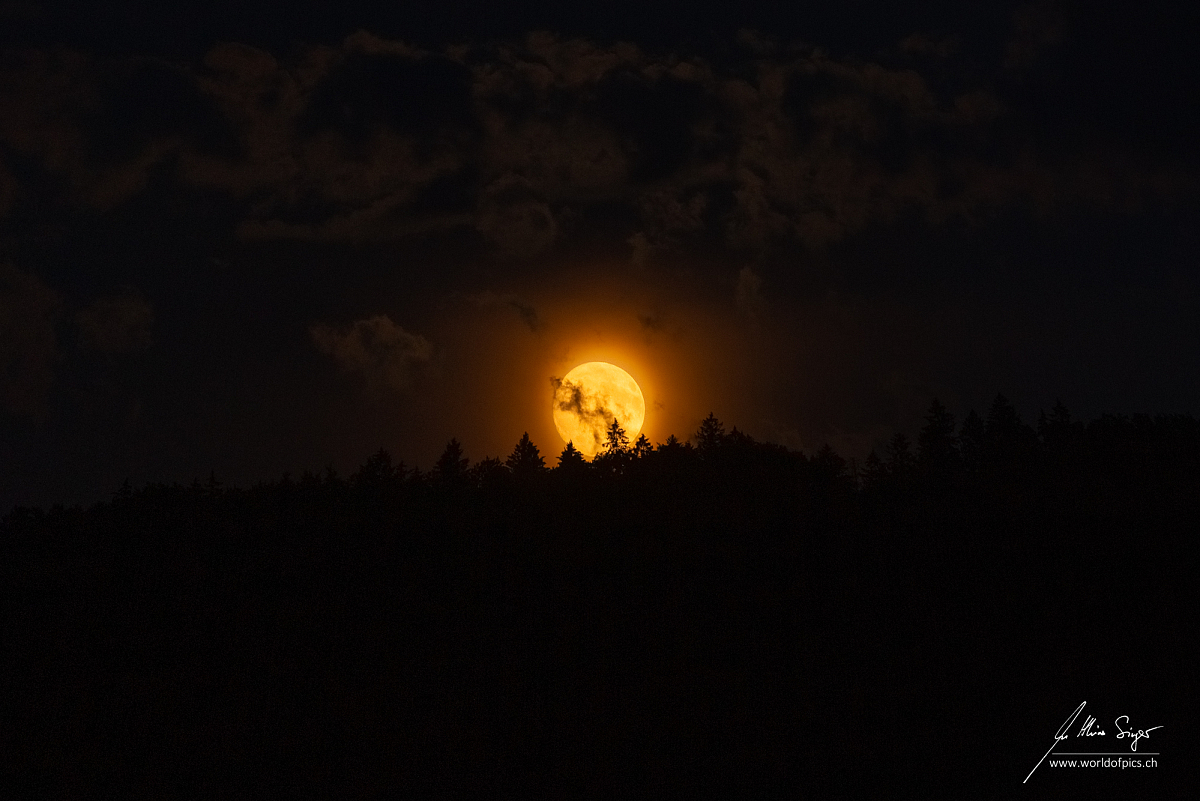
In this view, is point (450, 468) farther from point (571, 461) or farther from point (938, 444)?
point (938, 444)

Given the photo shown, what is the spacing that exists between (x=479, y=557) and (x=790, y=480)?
108 feet

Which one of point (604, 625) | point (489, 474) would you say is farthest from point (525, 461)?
point (604, 625)

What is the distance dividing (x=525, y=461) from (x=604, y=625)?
40801 millimetres

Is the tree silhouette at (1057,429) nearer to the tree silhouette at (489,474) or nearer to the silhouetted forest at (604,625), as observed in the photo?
the silhouetted forest at (604,625)

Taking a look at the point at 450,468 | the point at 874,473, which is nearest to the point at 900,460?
the point at 874,473

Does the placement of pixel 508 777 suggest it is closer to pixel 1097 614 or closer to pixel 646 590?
pixel 646 590

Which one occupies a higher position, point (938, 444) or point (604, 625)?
point (938, 444)

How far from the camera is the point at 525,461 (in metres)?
88.4

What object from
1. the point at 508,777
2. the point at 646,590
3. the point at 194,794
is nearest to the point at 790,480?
the point at 646,590

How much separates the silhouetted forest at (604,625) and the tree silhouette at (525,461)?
2.65 feet

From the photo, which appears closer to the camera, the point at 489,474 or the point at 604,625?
the point at 604,625

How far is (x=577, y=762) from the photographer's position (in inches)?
1321

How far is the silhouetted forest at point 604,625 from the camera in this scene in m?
33.9

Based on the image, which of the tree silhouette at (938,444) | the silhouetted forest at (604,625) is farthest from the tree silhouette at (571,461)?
the tree silhouette at (938,444)
